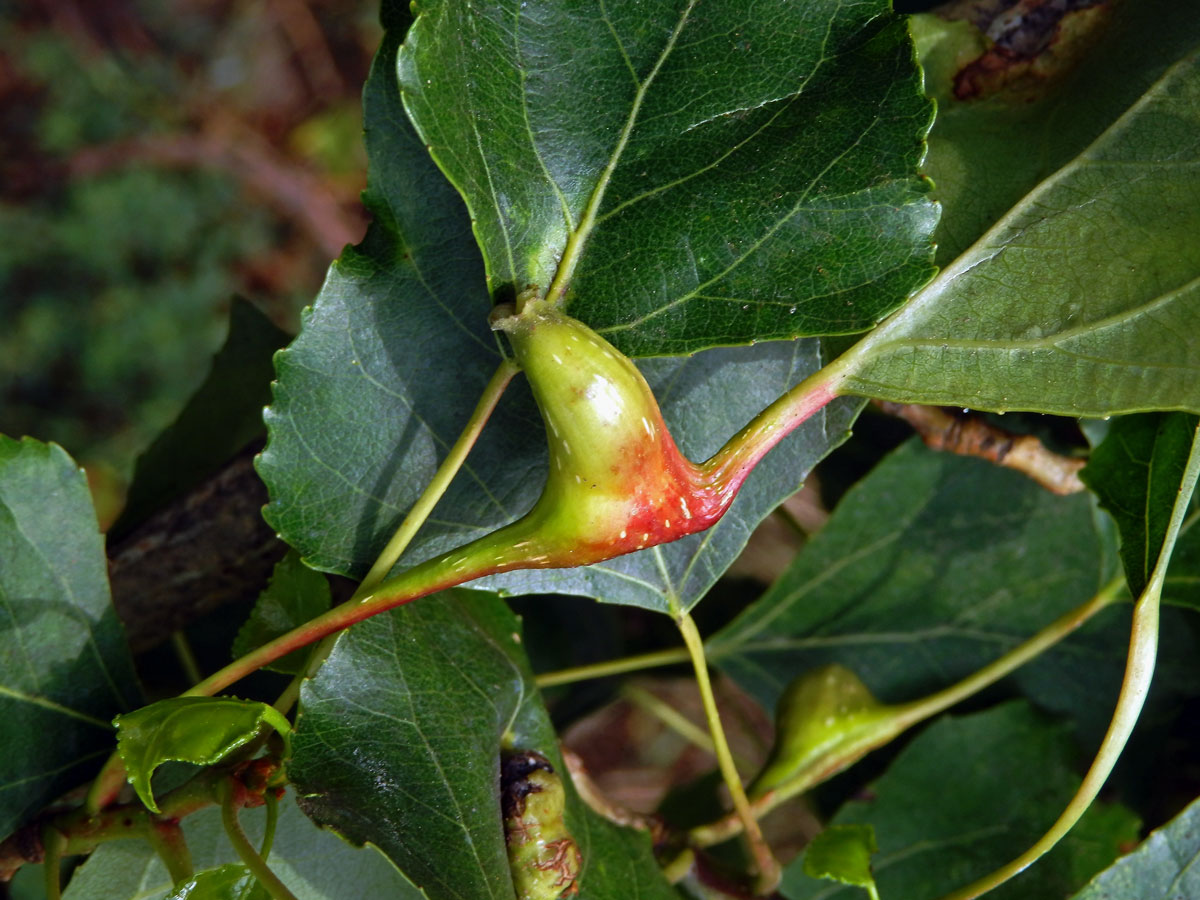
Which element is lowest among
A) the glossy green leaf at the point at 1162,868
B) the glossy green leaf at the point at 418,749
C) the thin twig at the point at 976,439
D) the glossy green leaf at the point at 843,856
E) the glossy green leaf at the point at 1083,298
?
the glossy green leaf at the point at 1162,868

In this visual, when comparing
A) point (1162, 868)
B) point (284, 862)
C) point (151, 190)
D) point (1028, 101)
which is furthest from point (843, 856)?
point (151, 190)

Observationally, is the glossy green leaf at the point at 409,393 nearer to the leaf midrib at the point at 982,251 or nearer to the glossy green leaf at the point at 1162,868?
the leaf midrib at the point at 982,251

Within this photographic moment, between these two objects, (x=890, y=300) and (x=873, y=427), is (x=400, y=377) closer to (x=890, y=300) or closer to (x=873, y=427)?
(x=890, y=300)

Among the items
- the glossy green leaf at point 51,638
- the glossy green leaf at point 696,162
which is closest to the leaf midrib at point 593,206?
the glossy green leaf at point 696,162

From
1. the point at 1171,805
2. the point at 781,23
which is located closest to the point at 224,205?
the point at 781,23

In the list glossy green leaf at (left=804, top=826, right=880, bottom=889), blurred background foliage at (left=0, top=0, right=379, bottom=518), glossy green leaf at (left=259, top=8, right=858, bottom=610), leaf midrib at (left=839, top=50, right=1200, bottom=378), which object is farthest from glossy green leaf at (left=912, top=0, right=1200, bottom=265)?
blurred background foliage at (left=0, top=0, right=379, bottom=518)

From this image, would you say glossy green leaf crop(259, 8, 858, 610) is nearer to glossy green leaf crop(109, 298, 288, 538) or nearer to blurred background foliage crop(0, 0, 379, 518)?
glossy green leaf crop(109, 298, 288, 538)

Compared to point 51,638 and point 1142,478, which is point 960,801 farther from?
point 51,638
